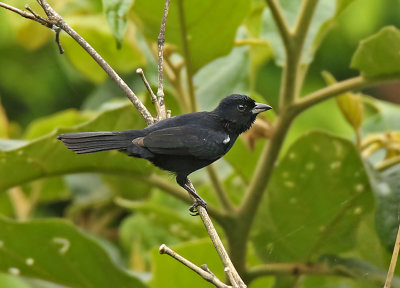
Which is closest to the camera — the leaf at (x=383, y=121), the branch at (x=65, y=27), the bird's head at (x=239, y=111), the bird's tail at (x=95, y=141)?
the branch at (x=65, y=27)

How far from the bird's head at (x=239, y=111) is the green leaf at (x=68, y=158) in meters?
0.26

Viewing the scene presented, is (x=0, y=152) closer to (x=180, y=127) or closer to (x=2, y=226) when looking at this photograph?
(x=2, y=226)

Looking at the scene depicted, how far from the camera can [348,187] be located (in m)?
2.34

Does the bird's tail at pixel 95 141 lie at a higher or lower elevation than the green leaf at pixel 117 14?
lower

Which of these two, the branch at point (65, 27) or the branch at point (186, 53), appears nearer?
the branch at point (65, 27)

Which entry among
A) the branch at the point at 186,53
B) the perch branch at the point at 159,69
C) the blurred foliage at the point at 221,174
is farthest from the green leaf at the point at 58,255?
the branch at the point at 186,53

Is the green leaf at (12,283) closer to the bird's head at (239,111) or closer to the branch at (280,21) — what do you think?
the bird's head at (239,111)

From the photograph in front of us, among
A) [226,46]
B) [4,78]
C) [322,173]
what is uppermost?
[4,78]

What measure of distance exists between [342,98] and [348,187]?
281mm

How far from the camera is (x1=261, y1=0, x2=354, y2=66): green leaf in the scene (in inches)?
92.9

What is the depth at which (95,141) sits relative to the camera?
6.27 ft

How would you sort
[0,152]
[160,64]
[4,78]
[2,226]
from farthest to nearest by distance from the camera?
[4,78] → [2,226] → [0,152] → [160,64]

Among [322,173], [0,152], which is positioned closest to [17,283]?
[0,152]

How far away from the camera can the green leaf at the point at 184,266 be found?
7.39 feet
